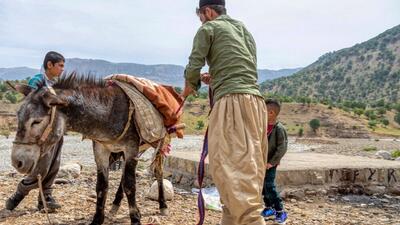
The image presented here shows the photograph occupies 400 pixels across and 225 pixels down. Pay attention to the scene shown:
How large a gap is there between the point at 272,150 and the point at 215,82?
197cm

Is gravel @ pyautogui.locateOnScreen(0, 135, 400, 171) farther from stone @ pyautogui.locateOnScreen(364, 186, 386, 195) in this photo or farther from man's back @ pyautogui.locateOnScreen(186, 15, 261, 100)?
man's back @ pyautogui.locateOnScreen(186, 15, 261, 100)

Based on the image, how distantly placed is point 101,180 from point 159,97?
1.13 metres

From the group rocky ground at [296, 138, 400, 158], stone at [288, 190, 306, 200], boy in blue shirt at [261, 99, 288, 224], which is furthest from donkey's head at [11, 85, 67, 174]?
rocky ground at [296, 138, 400, 158]

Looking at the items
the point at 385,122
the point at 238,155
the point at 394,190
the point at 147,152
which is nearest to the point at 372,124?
the point at 385,122

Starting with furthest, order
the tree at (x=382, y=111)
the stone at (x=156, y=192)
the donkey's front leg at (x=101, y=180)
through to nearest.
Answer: the tree at (x=382, y=111) → the stone at (x=156, y=192) → the donkey's front leg at (x=101, y=180)

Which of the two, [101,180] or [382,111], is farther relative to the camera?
[382,111]

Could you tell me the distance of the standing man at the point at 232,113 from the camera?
4.07 m

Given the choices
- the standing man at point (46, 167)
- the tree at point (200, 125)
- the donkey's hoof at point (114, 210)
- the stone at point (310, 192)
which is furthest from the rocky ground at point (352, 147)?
the tree at point (200, 125)

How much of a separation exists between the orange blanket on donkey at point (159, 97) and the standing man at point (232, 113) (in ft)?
4.15

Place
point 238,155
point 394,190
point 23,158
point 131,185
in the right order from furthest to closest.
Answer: point 394,190
point 131,185
point 23,158
point 238,155

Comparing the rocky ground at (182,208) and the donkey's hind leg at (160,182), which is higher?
the donkey's hind leg at (160,182)

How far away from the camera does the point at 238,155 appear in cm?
411

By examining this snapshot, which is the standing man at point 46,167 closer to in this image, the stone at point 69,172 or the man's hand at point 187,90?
the man's hand at point 187,90

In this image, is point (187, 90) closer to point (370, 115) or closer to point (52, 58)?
point (52, 58)
